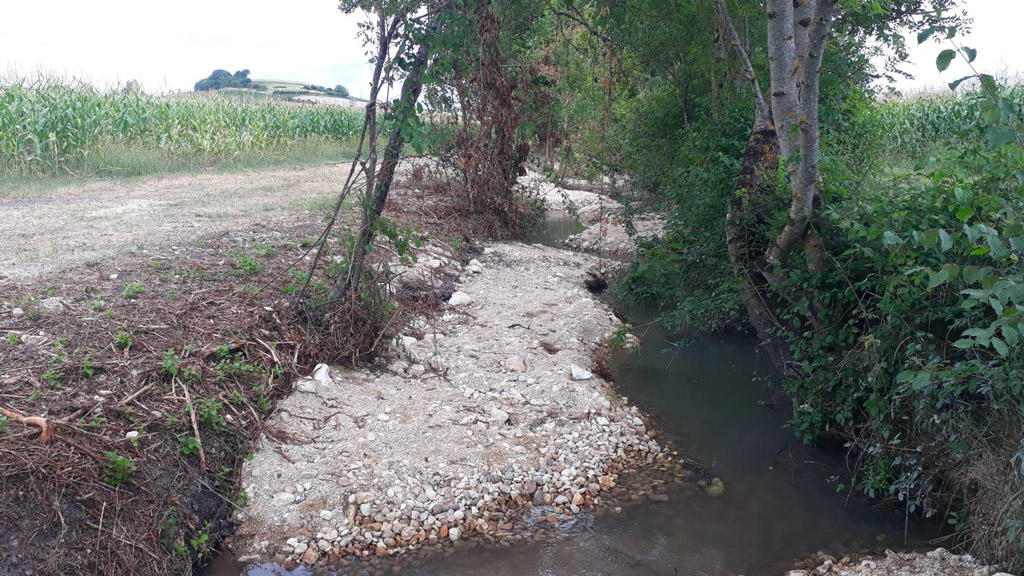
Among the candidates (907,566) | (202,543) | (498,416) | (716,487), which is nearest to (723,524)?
(716,487)

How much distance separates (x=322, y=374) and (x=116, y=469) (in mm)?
1893

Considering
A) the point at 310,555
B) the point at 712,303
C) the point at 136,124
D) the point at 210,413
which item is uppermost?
the point at 136,124

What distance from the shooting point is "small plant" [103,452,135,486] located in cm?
395

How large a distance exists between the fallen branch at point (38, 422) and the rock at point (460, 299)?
478 centimetres

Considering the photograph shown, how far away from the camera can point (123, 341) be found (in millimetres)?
4938

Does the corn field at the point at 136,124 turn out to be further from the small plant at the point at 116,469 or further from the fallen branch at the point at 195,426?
the small plant at the point at 116,469

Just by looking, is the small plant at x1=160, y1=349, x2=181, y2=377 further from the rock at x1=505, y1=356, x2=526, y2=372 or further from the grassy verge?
the grassy verge

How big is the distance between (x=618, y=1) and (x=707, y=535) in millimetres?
4611

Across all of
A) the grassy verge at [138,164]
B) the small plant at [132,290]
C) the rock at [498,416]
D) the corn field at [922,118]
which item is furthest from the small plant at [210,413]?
the corn field at [922,118]

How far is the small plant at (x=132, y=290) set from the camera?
5.82 m

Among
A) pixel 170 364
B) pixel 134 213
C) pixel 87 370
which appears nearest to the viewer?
pixel 87 370

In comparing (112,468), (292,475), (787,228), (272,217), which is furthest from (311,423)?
(272,217)

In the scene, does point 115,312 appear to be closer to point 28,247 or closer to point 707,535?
point 28,247

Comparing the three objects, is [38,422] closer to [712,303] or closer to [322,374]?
[322,374]
